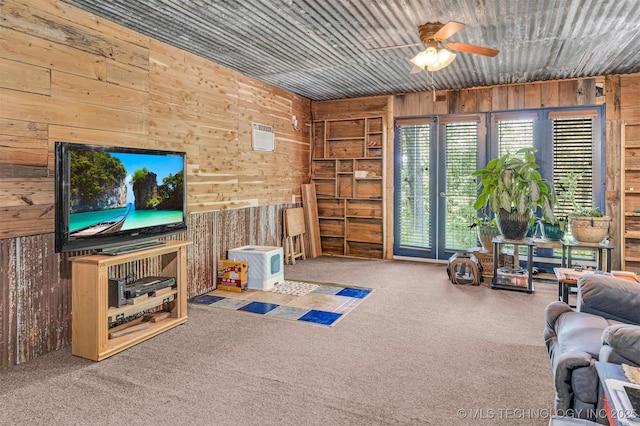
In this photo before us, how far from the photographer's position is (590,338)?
196cm

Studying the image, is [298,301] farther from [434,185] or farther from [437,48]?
[434,185]

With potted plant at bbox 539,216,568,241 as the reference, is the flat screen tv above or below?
above

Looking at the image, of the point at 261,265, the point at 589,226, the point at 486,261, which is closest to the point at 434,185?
the point at 486,261

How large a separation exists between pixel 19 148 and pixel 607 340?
349cm

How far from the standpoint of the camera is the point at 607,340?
1.63 m

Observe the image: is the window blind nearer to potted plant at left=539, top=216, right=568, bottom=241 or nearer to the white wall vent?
potted plant at left=539, top=216, right=568, bottom=241

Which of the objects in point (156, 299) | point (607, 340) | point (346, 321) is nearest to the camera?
point (607, 340)

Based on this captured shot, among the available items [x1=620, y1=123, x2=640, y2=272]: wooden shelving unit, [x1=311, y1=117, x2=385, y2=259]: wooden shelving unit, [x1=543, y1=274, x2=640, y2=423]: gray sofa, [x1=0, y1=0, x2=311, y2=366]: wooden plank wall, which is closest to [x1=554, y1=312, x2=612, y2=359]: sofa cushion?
[x1=543, y1=274, x2=640, y2=423]: gray sofa

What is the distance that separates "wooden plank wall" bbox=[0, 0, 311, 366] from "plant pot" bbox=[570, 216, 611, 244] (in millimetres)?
3860

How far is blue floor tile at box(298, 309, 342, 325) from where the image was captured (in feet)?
11.8

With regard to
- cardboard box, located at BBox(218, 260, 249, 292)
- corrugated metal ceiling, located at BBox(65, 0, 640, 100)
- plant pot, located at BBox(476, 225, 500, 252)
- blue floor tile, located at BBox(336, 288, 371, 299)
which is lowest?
blue floor tile, located at BBox(336, 288, 371, 299)

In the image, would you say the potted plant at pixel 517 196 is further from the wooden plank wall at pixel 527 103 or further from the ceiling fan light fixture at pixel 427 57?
the ceiling fan light fixture at pixel 427 57

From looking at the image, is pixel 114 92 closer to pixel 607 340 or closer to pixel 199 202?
pixel 199 202

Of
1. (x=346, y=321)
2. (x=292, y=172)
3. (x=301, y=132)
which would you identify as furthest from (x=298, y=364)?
(x=301, y=132)
